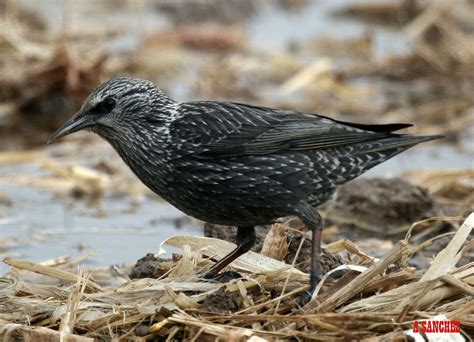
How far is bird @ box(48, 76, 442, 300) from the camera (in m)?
6.24

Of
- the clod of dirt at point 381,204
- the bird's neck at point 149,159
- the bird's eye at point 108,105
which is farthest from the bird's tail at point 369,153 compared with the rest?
the clod of dirt at point 381,204

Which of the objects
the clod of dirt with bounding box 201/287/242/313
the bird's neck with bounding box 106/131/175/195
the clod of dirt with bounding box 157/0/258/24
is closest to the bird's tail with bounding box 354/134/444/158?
the bird's neck with bounding box 106/131/175/195

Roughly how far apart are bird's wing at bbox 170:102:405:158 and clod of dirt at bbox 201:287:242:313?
3.10ft

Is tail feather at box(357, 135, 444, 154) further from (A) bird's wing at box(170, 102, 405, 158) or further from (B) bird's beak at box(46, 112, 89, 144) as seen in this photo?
(B) bird's beak at box(46, 112, 89, 144)

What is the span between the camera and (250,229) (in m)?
6.59

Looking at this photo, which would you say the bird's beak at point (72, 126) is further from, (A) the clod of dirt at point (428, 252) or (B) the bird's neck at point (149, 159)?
(A) the clod of dirt at point (428, 252)

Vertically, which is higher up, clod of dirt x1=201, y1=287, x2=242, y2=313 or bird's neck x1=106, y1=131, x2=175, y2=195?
bird's neck x1=106, y1=131, x2=175, y2=195

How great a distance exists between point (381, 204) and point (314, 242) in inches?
103

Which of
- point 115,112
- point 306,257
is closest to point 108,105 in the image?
point 115,112

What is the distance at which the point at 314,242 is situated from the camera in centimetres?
611

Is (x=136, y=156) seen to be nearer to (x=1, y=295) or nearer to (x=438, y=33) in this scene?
(x=1, y=295)

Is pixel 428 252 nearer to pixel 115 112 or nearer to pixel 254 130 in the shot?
pixel 254 130

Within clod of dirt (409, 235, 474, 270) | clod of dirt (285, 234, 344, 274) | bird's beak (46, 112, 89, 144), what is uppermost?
bird's beak (46, 112, 89, 144)

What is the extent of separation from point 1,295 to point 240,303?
1310 mm
